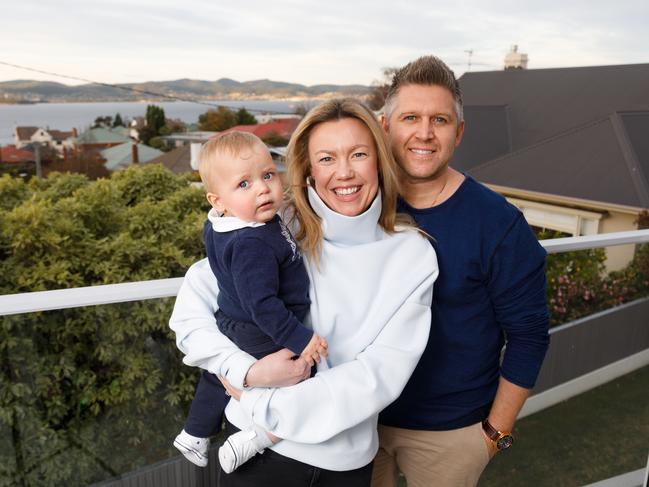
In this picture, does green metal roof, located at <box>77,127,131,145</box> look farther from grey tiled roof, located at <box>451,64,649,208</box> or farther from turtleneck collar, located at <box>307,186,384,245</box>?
turtleneck collar, located at <box>307,186,384,245</box>

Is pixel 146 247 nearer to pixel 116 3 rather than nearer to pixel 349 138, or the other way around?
pixel 349 138

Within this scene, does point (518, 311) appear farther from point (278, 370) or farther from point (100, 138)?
point (100, 138)

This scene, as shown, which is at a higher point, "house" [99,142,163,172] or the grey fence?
the grey fence

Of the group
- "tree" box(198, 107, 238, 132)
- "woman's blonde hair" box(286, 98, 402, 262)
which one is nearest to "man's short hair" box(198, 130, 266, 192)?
"woman's blonde hair" box(286, 98, 402, 262)

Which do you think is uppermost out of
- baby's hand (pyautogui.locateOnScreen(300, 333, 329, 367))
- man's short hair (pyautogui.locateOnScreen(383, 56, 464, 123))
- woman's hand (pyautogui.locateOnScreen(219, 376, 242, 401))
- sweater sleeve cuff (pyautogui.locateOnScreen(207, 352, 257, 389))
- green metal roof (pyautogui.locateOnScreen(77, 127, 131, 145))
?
man's short hair (pyautogui.locateOnScreen(383, 56, 464, 123))

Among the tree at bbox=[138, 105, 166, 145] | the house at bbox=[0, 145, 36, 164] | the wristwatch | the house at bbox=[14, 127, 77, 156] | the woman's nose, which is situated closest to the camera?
the woman's nose

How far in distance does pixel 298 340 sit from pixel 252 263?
0.20 meters

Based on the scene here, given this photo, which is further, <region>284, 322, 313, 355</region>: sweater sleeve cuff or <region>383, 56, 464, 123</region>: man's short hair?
<region>383, 56, 464, 123</region>: man's short hair

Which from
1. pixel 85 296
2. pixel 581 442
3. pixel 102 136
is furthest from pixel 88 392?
pixel 102 136

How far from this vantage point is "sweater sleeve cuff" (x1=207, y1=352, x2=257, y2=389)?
1.26 m

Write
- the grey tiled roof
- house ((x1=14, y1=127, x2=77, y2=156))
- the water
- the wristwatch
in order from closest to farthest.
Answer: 1. the wristwatch
2. the grey tiled roof
3. house ((x1=14, y1=127, x2=77, y2=156))
4. the water

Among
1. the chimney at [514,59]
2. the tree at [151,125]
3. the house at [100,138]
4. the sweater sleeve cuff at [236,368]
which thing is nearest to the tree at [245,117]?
the tree at [151,125]

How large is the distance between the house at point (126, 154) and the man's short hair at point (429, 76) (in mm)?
51997

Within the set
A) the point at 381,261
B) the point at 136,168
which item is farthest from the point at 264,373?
the point at 136,168
